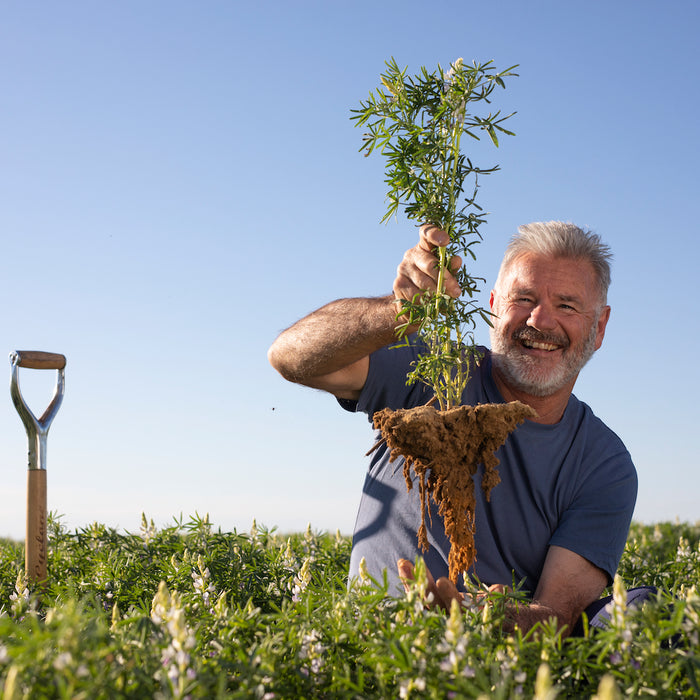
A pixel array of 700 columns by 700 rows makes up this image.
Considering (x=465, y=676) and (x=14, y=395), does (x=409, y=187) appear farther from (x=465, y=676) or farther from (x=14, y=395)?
(x=14, y=395)

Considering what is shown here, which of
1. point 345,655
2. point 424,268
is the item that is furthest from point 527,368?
point 345,655

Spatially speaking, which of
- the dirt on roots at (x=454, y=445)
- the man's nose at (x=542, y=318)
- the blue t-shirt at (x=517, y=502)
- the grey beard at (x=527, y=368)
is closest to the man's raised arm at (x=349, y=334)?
the blue t-shirt at (x=517, y=502)

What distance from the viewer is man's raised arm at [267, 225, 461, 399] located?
3350 mm

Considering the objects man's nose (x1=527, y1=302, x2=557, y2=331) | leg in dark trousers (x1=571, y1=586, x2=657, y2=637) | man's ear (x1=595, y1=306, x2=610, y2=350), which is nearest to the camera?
leg in dark trousers (x1=571, y1=586, x2=657, y2=637)

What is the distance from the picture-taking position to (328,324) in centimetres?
420

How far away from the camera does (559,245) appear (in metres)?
4.50

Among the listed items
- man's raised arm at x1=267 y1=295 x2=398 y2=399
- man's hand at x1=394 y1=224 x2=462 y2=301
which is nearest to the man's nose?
man's raised arm at x1=267 y1=295 x2=398 y2=399

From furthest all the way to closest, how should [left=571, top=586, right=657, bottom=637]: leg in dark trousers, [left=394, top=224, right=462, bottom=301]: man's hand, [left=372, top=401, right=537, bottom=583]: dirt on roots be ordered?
1. [left=571, top=586, right=657, bottom=637]: leg in dark trousers
2. [left=394, top=224, right=462, bottom=301]: man's hand
3. [left=372, top=401, right=537, bottom=583]: dirt on roots

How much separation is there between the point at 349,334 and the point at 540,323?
4.31ft

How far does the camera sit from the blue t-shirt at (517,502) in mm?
4023

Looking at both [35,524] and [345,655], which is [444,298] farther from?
[35,524]

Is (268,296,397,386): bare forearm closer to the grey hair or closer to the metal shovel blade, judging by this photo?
the grey hair

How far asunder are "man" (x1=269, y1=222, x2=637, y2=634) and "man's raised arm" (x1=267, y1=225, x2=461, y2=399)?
0.03 ft

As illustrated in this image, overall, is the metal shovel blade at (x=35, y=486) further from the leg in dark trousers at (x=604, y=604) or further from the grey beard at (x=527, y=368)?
the leg in dark trousers at (x=604, y=604)
